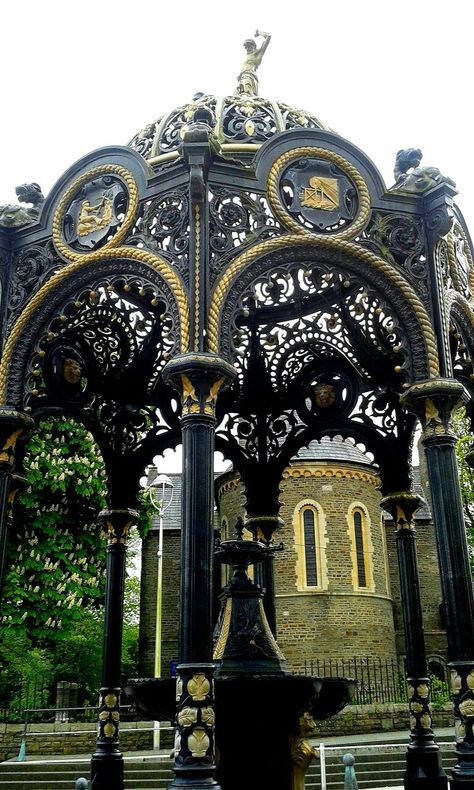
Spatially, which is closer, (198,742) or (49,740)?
(198,742)

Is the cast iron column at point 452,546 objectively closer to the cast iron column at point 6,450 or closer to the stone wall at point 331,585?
the cast iron column at point 6,450

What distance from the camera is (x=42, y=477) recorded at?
22.1 m

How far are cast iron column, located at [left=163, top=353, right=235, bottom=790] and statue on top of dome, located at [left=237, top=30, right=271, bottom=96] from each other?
480 cm

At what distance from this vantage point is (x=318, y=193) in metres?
7.90

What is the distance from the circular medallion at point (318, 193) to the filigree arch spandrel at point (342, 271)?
18 cm

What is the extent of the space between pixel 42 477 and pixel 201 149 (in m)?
16.3

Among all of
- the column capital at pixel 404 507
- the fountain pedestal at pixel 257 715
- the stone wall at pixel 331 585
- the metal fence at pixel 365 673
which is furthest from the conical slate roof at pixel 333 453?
the fountain pedestal at pixel 257 715

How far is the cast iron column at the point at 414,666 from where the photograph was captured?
8.77m

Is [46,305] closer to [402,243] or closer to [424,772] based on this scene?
[402,243]

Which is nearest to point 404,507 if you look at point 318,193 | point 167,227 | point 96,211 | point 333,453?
point 318,193

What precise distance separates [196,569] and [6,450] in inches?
107

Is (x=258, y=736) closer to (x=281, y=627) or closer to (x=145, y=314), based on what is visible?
(x=145, y=314)

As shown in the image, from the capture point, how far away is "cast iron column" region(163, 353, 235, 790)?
5797 mm

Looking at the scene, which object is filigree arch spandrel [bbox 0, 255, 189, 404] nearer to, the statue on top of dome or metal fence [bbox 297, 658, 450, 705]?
the statue on top of dome
